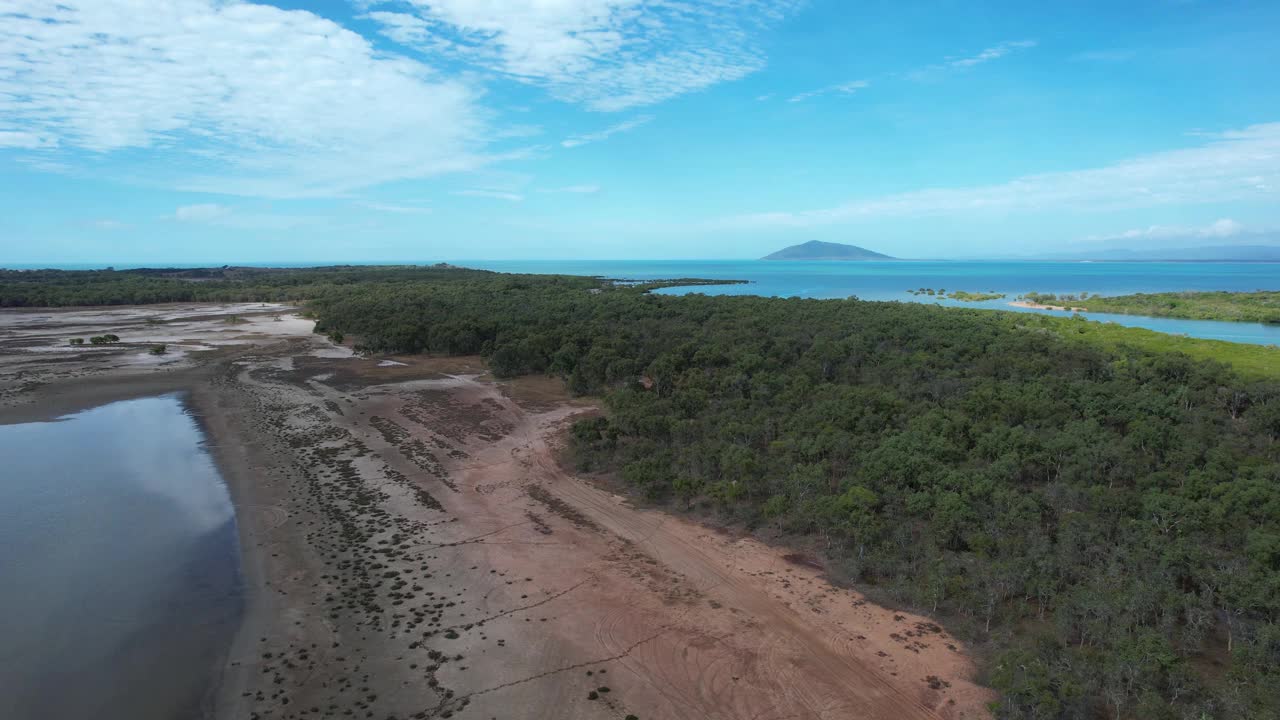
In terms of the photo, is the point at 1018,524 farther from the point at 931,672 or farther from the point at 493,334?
the point at 493,334

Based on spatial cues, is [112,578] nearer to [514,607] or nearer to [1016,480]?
[514,607]

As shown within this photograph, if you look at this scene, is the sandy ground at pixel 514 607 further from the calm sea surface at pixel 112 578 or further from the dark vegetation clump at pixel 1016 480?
the dark vegetation clump at pixel 1016 480

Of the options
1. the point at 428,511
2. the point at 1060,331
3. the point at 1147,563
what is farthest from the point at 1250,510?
the point at 1060,331

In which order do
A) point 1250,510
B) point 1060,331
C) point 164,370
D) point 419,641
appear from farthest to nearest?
point 1060,331 → point 164,370 → point 1250,510 → point 419,641

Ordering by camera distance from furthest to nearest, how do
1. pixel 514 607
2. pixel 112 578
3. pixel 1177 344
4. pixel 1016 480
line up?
pixel 1177 344
pixel 1016 480
pixel 112 578
pixel 514 607

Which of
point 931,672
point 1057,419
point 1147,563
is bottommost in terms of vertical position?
point 931,672

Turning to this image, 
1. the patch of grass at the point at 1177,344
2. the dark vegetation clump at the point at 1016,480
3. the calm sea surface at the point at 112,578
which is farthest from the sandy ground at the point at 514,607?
the patch of grass at the point at 1177,344

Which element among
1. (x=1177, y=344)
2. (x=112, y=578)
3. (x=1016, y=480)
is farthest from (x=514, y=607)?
(x=1177, y=344)
